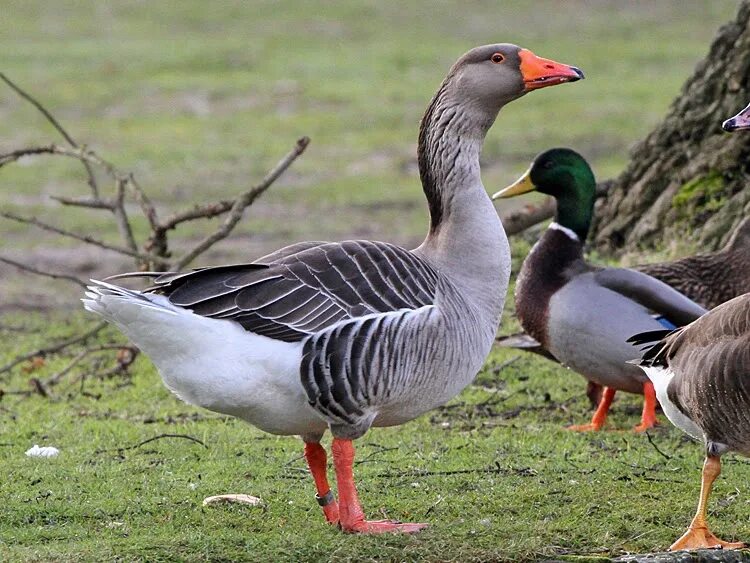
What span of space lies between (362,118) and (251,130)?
186 cm

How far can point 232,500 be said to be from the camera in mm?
6047

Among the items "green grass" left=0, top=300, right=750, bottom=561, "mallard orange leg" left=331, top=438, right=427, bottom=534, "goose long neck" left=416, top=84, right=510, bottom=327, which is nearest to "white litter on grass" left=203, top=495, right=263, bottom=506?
"green grass" left=0, top=300, right=750, bottom=561

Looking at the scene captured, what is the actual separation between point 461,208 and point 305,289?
98 centimetres

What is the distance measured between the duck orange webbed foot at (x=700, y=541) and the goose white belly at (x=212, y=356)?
5.26ft

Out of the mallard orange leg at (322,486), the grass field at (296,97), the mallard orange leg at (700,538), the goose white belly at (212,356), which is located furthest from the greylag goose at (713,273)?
the grass field at (296,97)

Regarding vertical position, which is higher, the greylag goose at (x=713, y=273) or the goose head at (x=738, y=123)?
the goose head at (x=738, y=123)

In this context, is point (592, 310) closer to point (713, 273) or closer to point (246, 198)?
point (713, 273)

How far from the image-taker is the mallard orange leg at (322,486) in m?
5.73

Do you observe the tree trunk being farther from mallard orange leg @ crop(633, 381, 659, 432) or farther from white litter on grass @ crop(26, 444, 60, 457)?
white litter on grass @ crop(26, 444, 60, 457)

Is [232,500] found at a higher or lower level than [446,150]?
lower

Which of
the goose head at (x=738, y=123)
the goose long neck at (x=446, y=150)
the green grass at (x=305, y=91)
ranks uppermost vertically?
the goose head at (x=738, y=123)

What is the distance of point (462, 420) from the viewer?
7.96m

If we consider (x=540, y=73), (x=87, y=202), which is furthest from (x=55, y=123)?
(x=540, y=73)

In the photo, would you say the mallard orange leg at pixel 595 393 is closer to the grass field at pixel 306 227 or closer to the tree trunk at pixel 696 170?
the grass field at pixel 306 227
